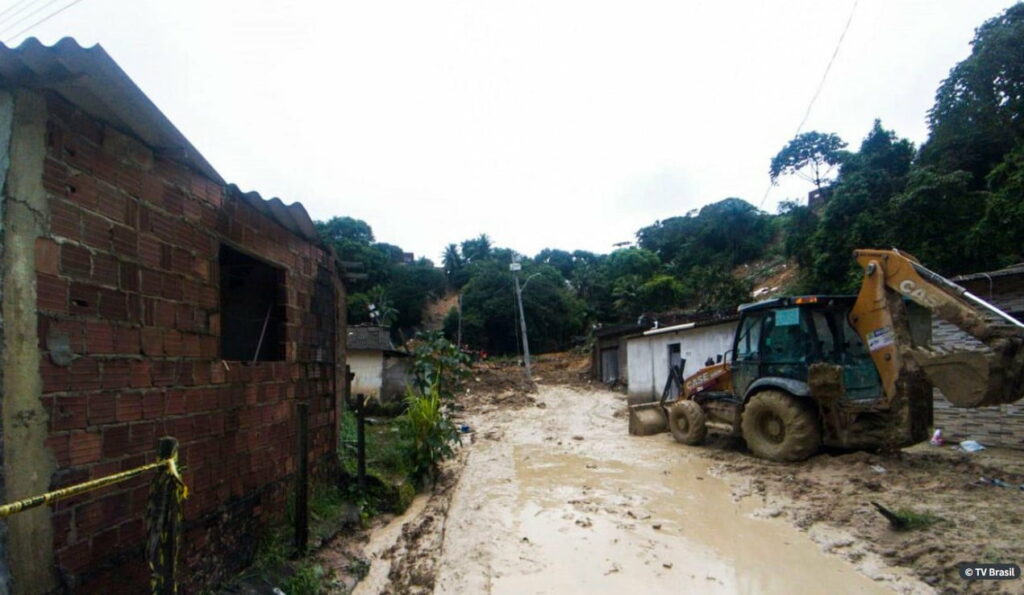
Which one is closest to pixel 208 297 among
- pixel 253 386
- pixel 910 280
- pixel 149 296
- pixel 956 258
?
pixel 149 296

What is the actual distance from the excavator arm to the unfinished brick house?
22.6 feet

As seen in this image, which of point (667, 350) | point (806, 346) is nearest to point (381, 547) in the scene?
point (806, 346)

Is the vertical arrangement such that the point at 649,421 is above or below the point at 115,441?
below

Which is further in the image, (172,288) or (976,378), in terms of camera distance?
(976,378)

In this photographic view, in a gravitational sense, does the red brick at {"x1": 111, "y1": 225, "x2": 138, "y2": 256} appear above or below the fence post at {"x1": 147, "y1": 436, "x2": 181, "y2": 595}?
above

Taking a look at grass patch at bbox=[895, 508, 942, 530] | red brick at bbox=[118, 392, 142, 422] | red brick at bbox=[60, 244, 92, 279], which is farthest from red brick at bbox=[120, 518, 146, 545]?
grass patch at bbox=[895, 508, 942, 530]

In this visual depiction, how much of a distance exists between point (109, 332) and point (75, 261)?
1.28 feet

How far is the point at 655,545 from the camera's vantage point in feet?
17.6

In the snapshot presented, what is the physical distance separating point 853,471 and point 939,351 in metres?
1.81

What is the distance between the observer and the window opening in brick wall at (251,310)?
198 inches

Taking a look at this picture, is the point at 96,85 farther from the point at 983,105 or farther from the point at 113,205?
the point at 983,105

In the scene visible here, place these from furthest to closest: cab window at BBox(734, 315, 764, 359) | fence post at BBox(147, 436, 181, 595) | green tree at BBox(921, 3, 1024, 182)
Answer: green tree at BBox(921, 3, 1024, 182) < cab window at BBox(734, 315, 764, 359) < fence post at BBox(147, 436, 181, 595)

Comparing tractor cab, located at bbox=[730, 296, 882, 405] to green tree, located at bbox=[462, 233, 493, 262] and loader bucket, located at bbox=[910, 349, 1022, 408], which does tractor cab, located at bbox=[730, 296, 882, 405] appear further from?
green tree, located at bbox=[462, 233, 493, 262]

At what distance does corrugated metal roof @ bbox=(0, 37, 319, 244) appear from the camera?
2.28 meters
